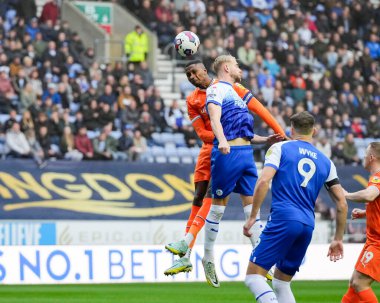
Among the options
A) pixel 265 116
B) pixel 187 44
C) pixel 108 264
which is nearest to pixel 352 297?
pixel 265 116

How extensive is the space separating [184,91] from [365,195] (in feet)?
59.2

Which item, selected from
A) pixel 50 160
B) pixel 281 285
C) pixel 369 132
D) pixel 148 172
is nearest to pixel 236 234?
pixel 148 172

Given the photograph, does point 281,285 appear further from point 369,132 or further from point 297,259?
point 369,132

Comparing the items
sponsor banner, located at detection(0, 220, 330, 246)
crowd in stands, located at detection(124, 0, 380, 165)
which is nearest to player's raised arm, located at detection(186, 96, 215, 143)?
sponsor banner, located at detection(0, 220, 330, 246)

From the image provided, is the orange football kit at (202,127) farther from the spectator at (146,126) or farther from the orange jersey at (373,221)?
the spectator at (146,126)

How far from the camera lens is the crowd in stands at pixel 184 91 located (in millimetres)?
24312

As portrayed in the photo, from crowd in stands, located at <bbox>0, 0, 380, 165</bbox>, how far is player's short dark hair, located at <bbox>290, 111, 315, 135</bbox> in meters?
13.8

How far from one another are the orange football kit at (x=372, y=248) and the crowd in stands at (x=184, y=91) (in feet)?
41.8

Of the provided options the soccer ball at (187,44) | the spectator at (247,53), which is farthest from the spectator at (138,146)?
the soccer ball at (187,44)

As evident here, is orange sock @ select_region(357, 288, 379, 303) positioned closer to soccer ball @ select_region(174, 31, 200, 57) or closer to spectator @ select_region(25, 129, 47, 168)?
soccer ball @ select_region(174, 31, 200, 57)

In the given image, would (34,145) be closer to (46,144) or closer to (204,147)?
(46,144)

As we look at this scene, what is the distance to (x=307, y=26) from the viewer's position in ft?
106

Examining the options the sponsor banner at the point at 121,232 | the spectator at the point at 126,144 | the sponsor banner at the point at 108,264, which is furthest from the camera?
the spectator at the point at 126,144

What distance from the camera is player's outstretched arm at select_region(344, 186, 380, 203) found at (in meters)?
10.9
